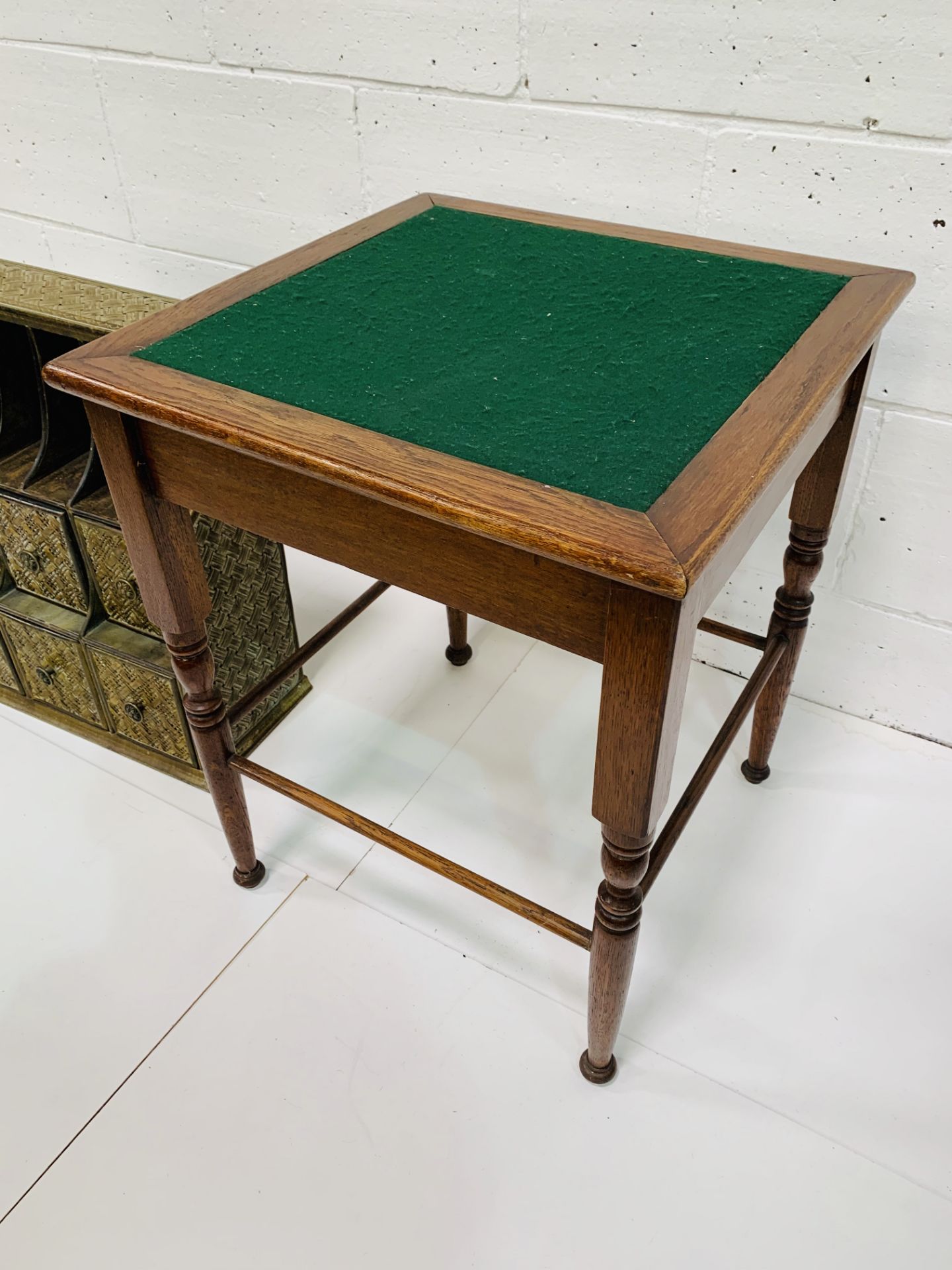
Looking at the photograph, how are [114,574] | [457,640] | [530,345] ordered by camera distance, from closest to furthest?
[530,345] → [114,574] → [457,640]

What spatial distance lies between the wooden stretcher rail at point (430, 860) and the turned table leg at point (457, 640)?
22.5 inches

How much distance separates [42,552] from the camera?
4.80ft

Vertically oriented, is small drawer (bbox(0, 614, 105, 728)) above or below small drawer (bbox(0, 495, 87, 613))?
below

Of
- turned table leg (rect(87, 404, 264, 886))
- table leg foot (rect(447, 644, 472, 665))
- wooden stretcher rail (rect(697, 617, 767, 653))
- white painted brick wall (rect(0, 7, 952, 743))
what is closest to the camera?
turned table leg (rect(87, 404, 264, 886))

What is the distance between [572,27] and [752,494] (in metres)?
0.90

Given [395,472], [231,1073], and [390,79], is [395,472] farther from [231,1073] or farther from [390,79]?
[390,79]

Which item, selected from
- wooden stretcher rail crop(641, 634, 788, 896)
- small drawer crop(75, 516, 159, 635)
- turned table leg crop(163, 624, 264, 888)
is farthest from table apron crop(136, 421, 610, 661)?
small drawer crop(75, 516, 159, 635)

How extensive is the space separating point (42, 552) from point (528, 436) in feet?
3.23

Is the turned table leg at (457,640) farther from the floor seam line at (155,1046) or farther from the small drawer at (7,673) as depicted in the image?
the small drawer at (7,673)

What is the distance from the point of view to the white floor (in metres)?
1.04

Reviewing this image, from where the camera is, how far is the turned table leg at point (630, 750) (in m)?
0.73

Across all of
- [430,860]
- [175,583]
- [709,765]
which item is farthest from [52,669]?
[709,765]

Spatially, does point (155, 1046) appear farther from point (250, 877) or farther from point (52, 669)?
point (52, 669)

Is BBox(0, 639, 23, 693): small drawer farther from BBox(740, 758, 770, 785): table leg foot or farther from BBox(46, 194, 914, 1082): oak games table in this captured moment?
BBox(740, 758, 770, 785): table leg foot
